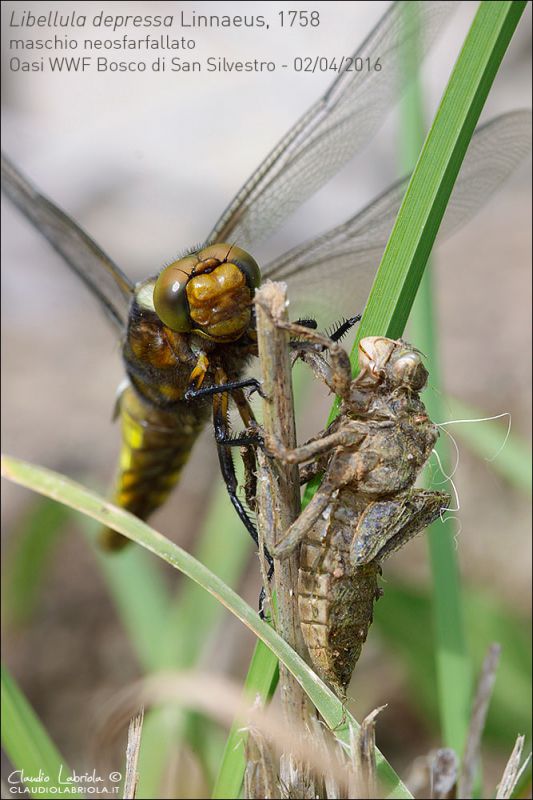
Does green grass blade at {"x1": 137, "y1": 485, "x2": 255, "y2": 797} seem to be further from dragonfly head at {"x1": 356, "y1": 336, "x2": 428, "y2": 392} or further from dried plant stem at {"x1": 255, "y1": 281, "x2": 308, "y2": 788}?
dragonfly head at {"x1": 356, "y1": 336, "x2": 428, "y2": 392}

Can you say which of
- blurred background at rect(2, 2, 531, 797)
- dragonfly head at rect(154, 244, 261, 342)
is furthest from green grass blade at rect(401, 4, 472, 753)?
blurred background at rect(2, 2, 531, 797)

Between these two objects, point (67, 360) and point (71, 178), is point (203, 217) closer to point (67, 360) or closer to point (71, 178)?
point (71, 178)

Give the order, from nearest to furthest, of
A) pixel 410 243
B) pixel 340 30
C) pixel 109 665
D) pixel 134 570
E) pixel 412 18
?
pixel 410 243, pixel 412 18, pixel 134 570, pixel 109 665, pixel 340 30

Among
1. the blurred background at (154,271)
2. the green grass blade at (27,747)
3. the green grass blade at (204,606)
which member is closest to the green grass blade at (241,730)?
the green grass blade at (27,747)

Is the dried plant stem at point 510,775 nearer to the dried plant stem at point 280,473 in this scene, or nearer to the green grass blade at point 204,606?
the dried plant stem at point 280,473

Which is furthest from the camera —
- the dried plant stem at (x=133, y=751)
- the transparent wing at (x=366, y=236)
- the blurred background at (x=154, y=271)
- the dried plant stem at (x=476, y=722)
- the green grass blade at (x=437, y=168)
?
the blurred background at (x=154, y=271)

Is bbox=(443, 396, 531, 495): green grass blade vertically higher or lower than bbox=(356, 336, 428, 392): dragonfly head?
higher

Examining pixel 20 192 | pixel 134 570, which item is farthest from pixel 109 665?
pixel 20 192
